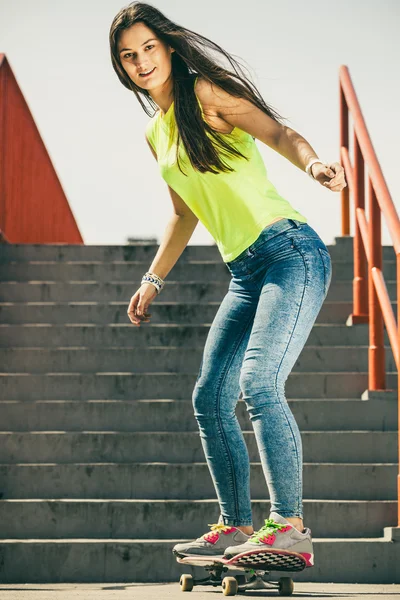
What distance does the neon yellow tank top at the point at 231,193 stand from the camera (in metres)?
3.10

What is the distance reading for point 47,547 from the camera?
14.4 feet

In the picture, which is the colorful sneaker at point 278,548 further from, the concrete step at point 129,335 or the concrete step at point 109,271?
the concrete step at point 109,271

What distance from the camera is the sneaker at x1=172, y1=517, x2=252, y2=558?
3.21m

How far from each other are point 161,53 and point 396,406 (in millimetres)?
2657

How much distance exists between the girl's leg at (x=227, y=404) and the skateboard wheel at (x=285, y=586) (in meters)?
0.18

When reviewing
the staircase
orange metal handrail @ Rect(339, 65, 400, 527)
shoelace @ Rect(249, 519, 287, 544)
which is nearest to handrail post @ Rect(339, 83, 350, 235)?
→ orange metal handrail @ Rect(339, 65, 400, 527)

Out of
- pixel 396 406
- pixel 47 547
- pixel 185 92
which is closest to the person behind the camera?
pixel 185 92

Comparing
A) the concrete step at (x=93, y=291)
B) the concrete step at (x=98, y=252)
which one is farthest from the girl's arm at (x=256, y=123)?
the concrete step at (x=98, y=252)

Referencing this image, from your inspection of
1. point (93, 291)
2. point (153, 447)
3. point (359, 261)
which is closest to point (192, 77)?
point (153, 447)

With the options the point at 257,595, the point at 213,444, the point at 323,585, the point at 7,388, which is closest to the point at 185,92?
the point at 213,444

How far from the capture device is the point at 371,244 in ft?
18.1

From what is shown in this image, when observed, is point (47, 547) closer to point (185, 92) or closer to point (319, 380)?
point (319, 380)

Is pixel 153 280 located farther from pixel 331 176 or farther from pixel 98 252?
pixel 98 252

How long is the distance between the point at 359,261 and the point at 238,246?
3265 mm
